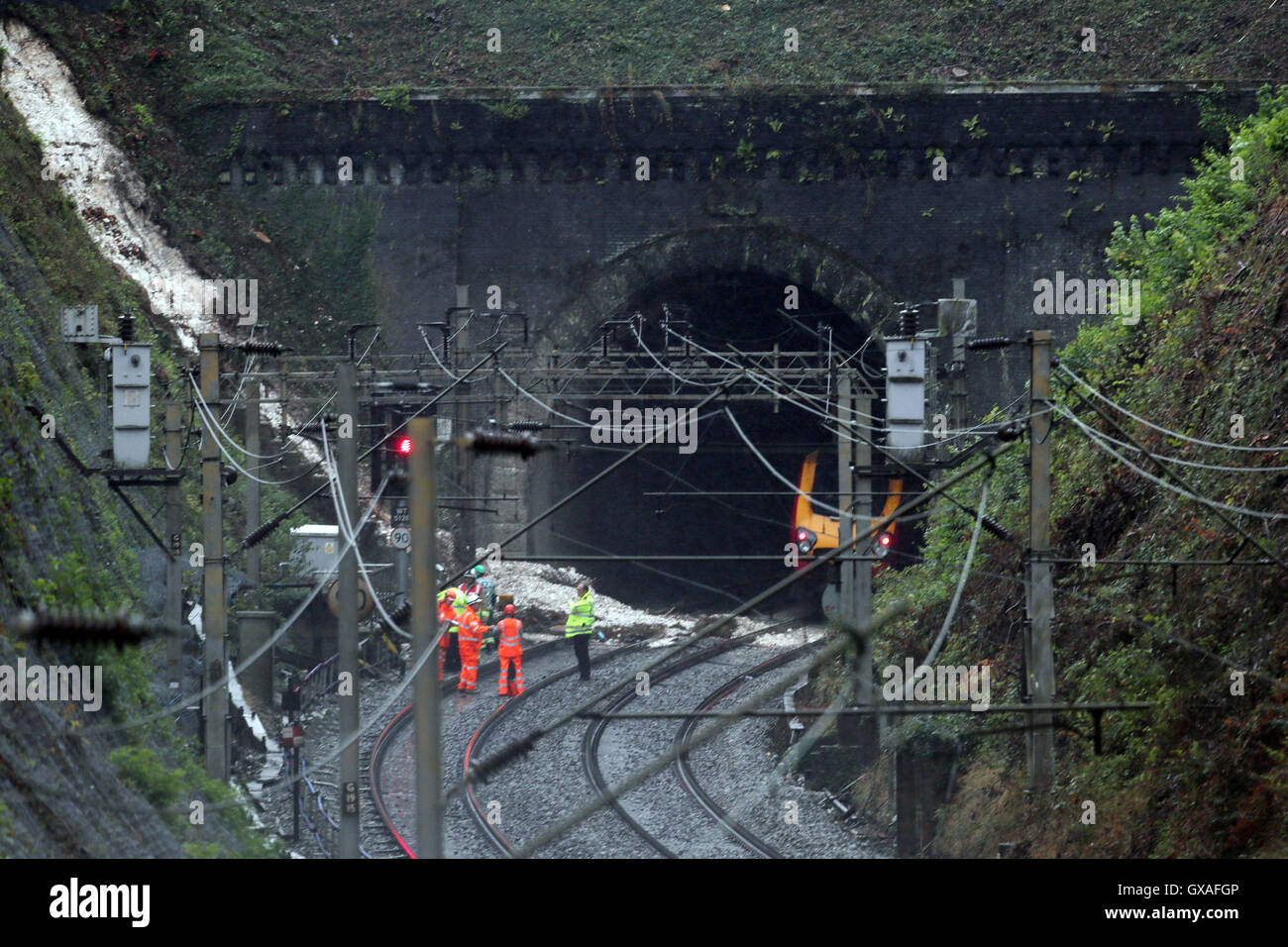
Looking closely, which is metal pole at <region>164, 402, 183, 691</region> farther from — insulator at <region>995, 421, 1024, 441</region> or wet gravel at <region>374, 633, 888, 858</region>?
insulator at <region>995, 421, 1024, 441</region>

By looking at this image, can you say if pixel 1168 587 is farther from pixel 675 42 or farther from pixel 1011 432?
pixel 675 42

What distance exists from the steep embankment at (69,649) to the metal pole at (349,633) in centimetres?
103

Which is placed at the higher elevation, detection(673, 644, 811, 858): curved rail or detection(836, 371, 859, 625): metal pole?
detection(836, 371, 859, 625): metal pole

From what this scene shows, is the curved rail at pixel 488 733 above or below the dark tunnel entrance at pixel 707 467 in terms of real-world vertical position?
below

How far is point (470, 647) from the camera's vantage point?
22.0m

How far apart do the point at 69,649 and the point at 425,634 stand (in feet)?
Result: 19.7

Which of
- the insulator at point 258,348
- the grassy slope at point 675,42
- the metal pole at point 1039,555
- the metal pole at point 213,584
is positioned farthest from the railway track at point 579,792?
the grassy slope at point 675,42

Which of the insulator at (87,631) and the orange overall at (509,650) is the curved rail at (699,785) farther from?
the insulator at (87,631)

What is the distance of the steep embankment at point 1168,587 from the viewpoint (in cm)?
1159

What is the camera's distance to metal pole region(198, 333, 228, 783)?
13.5 meters

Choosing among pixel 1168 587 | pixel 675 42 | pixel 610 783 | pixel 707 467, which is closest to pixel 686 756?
pixel 610 783

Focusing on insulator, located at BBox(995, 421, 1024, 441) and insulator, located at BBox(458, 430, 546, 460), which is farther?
insulator, located at BBox(995, 421, 1024, 441)

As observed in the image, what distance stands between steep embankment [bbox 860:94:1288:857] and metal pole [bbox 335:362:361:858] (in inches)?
194

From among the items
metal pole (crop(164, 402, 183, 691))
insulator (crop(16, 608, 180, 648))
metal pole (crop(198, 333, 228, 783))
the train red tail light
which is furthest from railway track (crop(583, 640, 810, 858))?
insulator (crop(16, 608, 180, 648))
